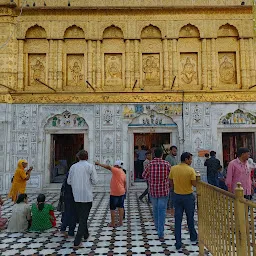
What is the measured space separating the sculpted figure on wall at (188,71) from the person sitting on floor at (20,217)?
8143 millimetres

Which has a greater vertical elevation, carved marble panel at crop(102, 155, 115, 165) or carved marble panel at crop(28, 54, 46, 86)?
carved marble panel at crop(28, 54, 46, 86)

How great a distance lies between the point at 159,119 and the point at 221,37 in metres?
4.38

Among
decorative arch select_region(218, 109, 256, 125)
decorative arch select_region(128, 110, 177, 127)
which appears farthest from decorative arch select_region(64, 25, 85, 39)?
decorative arch select_region(218, 109, 256, 125)

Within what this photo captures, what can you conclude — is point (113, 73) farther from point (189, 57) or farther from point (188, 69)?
point (189, 57)

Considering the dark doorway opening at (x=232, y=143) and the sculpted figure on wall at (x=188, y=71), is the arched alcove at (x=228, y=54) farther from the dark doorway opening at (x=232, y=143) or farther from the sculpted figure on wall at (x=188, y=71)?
the dark doorway opening at (x=232, y=143)

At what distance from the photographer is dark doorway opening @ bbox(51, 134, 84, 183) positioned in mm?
12016

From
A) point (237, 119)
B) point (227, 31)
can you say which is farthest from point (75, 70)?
point (237, 119)

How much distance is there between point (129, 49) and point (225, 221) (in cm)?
953

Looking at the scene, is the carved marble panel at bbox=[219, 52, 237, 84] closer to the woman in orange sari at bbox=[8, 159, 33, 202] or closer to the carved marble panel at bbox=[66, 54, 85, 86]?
the carved marble panel at bbox=[66, 54, 85, 86]

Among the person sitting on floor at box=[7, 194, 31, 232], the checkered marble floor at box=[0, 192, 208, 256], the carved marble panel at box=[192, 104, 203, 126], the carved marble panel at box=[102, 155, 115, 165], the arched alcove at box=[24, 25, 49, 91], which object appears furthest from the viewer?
the arched alcove at box=[24, 25, 49, 91]

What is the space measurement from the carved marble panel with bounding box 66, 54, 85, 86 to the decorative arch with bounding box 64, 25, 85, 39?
792 mm

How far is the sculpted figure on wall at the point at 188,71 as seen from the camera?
38.2 ft

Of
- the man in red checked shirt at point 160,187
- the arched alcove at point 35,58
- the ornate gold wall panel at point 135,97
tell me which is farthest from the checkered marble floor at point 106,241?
the arched alcove at point 35,58

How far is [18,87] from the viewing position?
11.4 meters
